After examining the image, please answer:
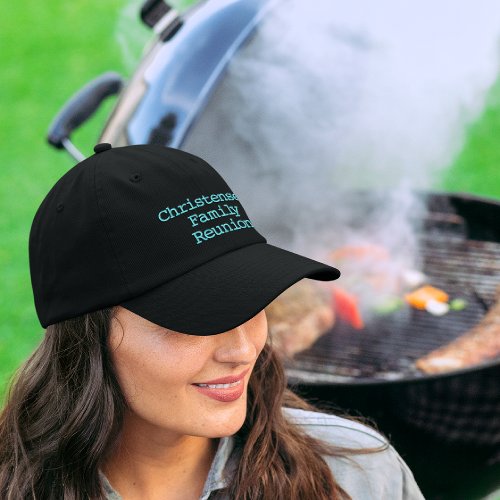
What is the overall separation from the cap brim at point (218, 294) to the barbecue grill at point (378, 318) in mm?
1003

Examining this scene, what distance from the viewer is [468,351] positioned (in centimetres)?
278

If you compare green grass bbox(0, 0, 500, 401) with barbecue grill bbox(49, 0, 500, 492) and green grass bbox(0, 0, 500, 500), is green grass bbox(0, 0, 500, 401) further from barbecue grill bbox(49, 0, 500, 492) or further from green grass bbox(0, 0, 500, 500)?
barbecue grill bbox(49, 0, 500, 492)

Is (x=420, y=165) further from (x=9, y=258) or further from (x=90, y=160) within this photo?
(x=90, y=160)

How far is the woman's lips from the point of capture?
1392 mm

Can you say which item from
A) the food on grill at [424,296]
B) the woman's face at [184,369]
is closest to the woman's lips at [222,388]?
the woman's face at [184,369]

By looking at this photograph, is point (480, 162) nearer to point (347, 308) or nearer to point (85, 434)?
point (347, 308)

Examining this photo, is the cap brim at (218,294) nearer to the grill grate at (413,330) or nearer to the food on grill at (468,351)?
the grill grate at (413,330)

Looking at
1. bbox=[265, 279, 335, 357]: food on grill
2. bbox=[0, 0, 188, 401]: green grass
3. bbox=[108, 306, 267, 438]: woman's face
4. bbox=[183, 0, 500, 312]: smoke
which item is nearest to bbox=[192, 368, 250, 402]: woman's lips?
bbox=[108, 306, 267, 438]: woman's face

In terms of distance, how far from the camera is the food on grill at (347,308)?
307cm

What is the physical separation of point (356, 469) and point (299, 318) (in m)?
1.36

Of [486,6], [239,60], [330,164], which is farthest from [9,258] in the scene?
[486,6]

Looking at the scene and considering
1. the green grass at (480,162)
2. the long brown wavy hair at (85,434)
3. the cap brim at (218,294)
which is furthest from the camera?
the green grass at (480,162)

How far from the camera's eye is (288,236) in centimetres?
342

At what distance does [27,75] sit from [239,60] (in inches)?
175
